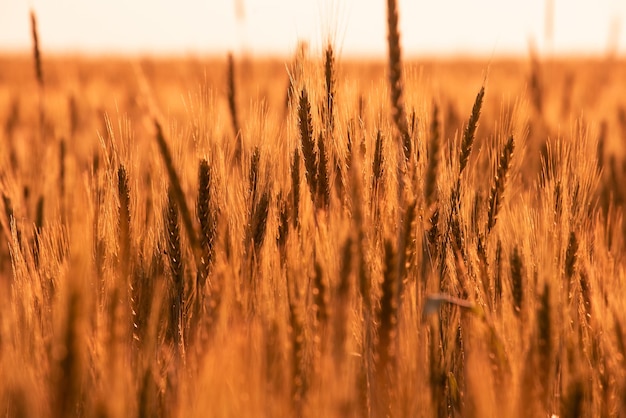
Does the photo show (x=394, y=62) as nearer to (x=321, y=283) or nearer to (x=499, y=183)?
(x=321, y=283)

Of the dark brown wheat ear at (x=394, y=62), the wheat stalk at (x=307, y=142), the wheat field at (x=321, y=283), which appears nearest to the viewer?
the wheat field at (x=321, y=283)

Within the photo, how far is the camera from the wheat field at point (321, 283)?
107cm

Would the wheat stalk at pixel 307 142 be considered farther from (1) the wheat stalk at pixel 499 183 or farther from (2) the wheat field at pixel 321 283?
(1) the wheat stalk at pixel 499 183

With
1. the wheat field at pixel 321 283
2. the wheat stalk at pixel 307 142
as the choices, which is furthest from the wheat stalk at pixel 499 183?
the wheat stalk at pixel 307 142

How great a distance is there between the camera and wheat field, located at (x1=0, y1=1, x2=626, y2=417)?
107cm

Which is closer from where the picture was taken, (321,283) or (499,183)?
(321,283)

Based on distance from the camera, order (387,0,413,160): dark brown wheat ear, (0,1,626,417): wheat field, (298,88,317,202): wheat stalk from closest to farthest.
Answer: (0,1,626,417): wheat field < (387,0,413,160): dark brown wheat ear < (298,88,317,202): wheat stalk

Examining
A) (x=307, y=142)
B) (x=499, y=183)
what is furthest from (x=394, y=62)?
(x=499, y=183)

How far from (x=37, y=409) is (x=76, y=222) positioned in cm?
28

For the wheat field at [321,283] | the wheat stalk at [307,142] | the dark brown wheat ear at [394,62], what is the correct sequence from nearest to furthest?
the wheat field at [321,283] < the dark brown wheat ear at [394,62] < the wheat stalk at [307,142]

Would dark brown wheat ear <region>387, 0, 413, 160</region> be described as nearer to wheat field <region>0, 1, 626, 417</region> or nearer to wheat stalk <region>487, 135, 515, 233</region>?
wheat field <region>0, 1, 626, 417</region>

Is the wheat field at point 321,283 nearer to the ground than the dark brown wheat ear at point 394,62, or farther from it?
nearer to the ground

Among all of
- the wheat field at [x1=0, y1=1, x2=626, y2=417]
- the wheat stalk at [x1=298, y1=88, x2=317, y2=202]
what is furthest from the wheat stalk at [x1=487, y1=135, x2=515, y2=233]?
the wheat stalk at [x1=298, y1=88, x2=317, y2=202]

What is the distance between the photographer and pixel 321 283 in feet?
3.79
